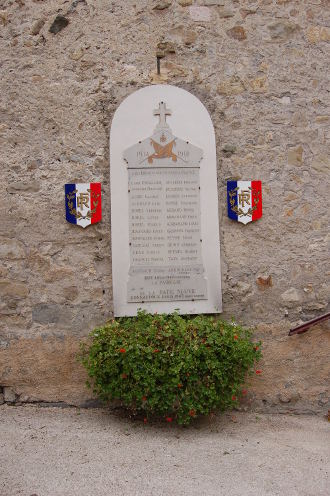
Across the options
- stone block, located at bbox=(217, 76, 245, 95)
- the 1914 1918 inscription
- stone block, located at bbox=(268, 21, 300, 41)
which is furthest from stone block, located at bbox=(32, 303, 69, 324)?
stone block, located at bbox=(268, 21, 300, 41)

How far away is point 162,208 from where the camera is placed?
386 cm

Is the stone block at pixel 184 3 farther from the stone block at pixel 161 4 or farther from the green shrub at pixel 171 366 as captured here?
the green shrub at pixel 171 366

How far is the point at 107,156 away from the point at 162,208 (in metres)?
0.58

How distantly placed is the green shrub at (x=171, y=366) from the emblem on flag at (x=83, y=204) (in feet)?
2.72

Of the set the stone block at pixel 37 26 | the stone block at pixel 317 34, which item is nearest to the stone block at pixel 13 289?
the stone block at pixel 37 26

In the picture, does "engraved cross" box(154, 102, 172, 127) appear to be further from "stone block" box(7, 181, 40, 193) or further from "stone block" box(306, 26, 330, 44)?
"stone block" box(306, 26, 330, 44)

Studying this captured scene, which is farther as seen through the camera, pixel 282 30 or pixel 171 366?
pixel 282 30

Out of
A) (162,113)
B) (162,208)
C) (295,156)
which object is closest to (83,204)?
(162,208)

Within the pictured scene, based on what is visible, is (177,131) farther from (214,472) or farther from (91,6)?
(214,472)

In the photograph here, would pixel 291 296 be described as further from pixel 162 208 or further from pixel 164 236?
pixel 162 208

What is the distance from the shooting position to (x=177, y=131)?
3963mm

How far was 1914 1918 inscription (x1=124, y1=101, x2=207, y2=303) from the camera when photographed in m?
3.83

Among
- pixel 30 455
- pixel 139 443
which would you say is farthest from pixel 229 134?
pixel 30 455

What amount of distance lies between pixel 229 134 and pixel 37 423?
8.31ft
